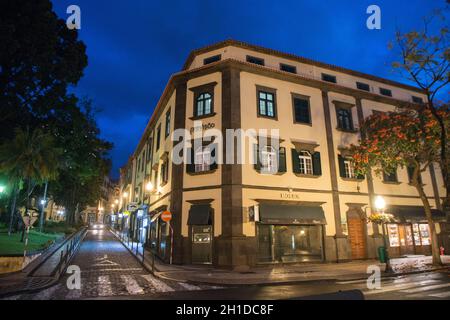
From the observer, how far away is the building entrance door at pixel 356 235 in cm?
1850

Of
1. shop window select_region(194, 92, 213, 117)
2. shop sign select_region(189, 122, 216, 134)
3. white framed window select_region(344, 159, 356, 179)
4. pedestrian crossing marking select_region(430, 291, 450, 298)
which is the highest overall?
shop window select_region(194, 92, 213, 117)

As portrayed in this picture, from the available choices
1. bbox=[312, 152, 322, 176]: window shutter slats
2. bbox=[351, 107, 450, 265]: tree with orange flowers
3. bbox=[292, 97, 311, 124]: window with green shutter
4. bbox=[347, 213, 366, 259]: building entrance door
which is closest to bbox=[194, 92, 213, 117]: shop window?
bbox=[292, 97, 311, 124]: window with green shutter

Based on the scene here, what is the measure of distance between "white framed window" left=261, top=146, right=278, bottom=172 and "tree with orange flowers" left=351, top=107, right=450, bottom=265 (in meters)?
5.79

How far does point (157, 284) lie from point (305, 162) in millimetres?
12155

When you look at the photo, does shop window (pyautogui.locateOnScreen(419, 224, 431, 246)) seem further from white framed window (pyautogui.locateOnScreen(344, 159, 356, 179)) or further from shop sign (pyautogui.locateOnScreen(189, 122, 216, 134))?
shop sign (pyautogui.locateOnScreen(189, 122, 216, 134))

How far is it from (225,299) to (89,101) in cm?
2783

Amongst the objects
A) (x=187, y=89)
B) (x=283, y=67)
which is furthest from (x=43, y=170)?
(x=283, y=67)

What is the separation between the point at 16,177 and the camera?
2038 cm

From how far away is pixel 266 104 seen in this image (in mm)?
18469

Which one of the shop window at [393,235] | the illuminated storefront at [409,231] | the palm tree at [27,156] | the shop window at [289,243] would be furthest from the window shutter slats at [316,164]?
the palm tree at [27,156]

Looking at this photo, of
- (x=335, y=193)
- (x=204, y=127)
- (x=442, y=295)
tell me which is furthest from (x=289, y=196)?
(x=442, y=295)

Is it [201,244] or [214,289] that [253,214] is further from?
[214,289]

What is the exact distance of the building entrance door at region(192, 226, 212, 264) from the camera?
52.4ft

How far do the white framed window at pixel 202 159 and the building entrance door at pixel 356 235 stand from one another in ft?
33.8
